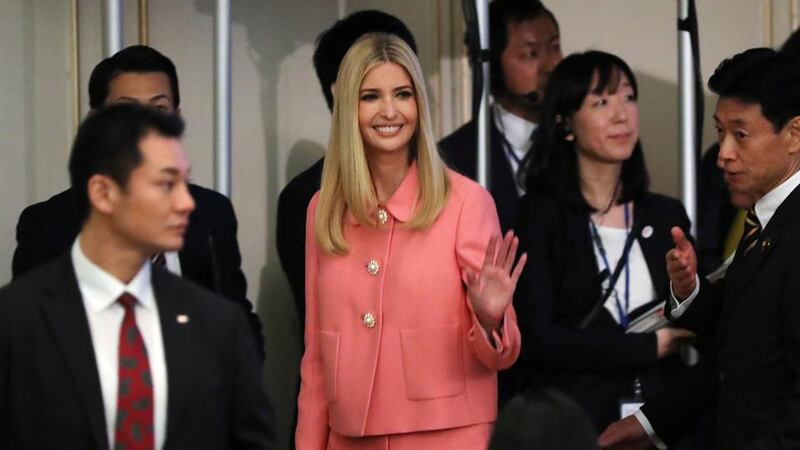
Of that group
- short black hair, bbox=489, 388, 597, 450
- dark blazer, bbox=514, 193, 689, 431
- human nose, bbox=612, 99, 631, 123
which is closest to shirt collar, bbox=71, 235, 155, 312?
short black hair, bbox=489, 388, 597, 450

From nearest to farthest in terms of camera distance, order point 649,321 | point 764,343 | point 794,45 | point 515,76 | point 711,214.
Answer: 1. point 764,343
2. point 649,321
3. point 794,45
4. point 711,214
5. point 515,76

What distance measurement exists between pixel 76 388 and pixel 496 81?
2.88 metres

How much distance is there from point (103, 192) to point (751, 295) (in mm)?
1447

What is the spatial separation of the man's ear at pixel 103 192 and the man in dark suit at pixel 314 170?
1873 mm

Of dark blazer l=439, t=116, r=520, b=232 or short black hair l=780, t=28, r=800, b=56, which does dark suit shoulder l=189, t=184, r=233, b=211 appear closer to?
dark blazer l=439, t=116, r=520, b=232

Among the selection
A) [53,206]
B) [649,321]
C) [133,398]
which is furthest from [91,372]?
[649,321]

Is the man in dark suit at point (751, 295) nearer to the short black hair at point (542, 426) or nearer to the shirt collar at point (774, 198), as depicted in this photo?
the shirt collar at point (774, 198)

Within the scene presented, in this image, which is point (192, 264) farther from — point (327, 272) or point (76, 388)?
point (76, 388)

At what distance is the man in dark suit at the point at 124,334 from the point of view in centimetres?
259

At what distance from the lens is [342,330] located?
3.62m

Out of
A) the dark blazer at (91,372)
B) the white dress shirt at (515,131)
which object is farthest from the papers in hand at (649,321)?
the dark blazer at (91,372)

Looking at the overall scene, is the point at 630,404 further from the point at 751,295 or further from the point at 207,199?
the point at 207,199

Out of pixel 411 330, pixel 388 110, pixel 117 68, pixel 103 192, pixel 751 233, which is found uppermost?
pixel 117 68

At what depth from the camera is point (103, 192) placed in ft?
8.79
